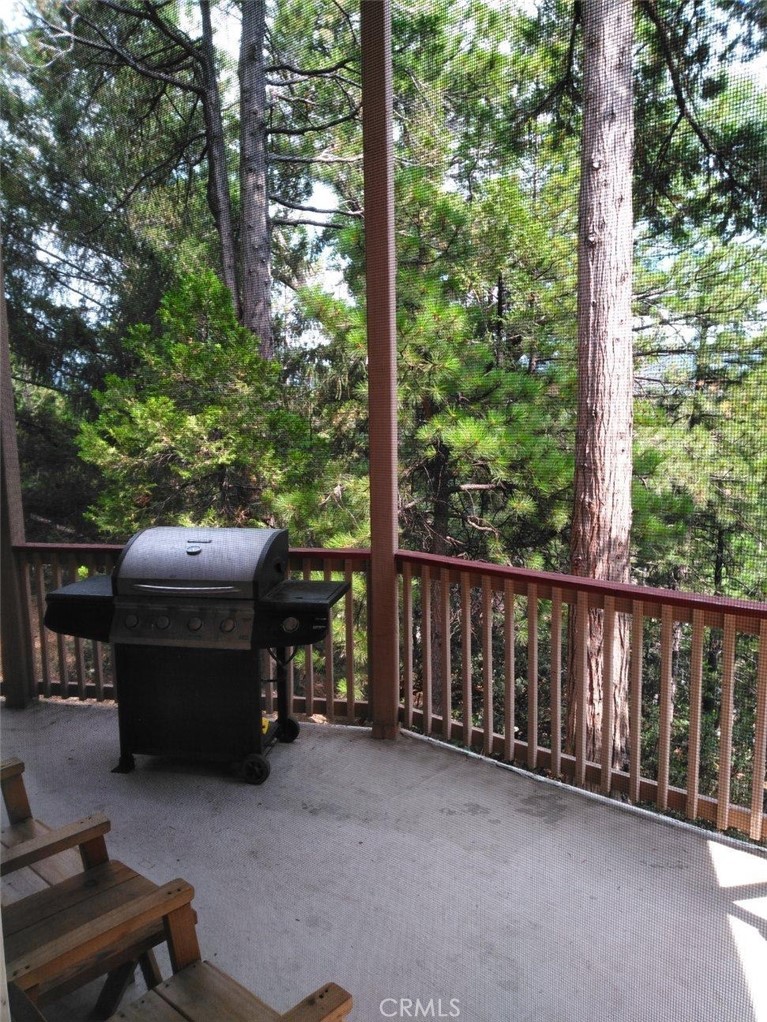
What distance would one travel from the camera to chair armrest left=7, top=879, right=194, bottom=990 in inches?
36.2

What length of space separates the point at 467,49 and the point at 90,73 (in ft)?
4.97

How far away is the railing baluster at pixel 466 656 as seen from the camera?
270 cm

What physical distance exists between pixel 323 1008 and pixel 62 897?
602mm

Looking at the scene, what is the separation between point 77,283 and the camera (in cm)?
290

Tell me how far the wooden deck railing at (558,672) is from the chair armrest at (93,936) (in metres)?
1.45

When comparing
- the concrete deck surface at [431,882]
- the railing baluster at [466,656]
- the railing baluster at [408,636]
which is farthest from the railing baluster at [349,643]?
the railing baluster at [466,656]

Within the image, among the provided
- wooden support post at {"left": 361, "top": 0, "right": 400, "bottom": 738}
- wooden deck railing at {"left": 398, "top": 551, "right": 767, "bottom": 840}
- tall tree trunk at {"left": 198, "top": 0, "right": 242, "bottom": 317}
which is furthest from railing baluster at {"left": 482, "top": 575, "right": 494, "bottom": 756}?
tall tree trunk at {"left": 198, "top": 0, "right": 242, "bottom": 317}

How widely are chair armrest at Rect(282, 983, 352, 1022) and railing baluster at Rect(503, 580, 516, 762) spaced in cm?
168

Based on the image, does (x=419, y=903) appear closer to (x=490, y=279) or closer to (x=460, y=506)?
(x=460, y=506)

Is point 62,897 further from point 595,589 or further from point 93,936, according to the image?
point 595,589

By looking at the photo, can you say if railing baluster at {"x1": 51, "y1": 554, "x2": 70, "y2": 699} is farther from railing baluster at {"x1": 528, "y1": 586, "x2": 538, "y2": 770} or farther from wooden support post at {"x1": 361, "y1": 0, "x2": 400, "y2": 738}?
railing baluster at {"x1": 528, "y1": 586, "x2": 538, "y2": 770}

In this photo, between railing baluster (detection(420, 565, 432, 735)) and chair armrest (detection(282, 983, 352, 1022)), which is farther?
railing baluster (detection(420, 565, 432, 735))

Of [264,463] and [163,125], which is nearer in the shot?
[163,125]

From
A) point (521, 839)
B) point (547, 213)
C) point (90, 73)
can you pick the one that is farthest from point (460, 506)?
point (90, 73)
